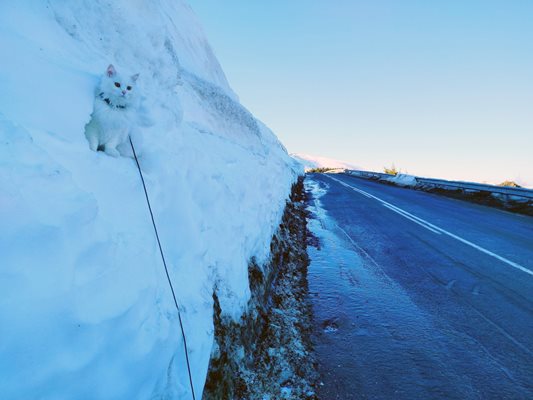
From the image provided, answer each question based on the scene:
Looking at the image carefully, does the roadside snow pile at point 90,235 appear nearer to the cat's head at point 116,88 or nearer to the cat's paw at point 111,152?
the cat's paw at point 111,152

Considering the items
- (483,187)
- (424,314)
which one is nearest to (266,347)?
(424,314)

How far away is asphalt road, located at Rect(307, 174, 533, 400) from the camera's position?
10.4ft

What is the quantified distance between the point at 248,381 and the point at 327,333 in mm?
1512

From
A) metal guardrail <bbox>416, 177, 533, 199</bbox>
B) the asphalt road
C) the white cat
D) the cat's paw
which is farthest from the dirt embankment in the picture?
metal guardrail <bbox>416, 177, 533, 199</bbox>

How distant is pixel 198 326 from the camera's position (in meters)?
2.53

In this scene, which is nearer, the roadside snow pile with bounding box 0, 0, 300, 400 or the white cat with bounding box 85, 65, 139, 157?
the roadside snow pile with bounding box 0, 0, 300, 400

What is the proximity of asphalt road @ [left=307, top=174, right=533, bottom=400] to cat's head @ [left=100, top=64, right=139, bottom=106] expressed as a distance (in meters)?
3.66

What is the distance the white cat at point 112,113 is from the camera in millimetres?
2801

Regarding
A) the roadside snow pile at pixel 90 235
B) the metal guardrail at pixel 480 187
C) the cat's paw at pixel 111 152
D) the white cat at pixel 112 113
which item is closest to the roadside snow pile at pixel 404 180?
the metal guardrail at pixel 480 187

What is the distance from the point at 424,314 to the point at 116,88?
4989mm

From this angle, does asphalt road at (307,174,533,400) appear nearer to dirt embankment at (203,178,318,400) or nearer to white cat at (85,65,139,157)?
dirt embankment at (203,178,318,400)

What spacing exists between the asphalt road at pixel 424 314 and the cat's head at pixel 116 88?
3657mm

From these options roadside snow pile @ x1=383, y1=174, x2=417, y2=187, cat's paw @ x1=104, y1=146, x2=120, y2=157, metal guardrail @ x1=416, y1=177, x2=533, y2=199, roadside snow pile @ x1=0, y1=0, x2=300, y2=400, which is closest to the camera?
roadside snow pile @ x1=0, y1=0, x2=300, y2=400

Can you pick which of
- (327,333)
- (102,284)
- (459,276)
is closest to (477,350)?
(327,333)
